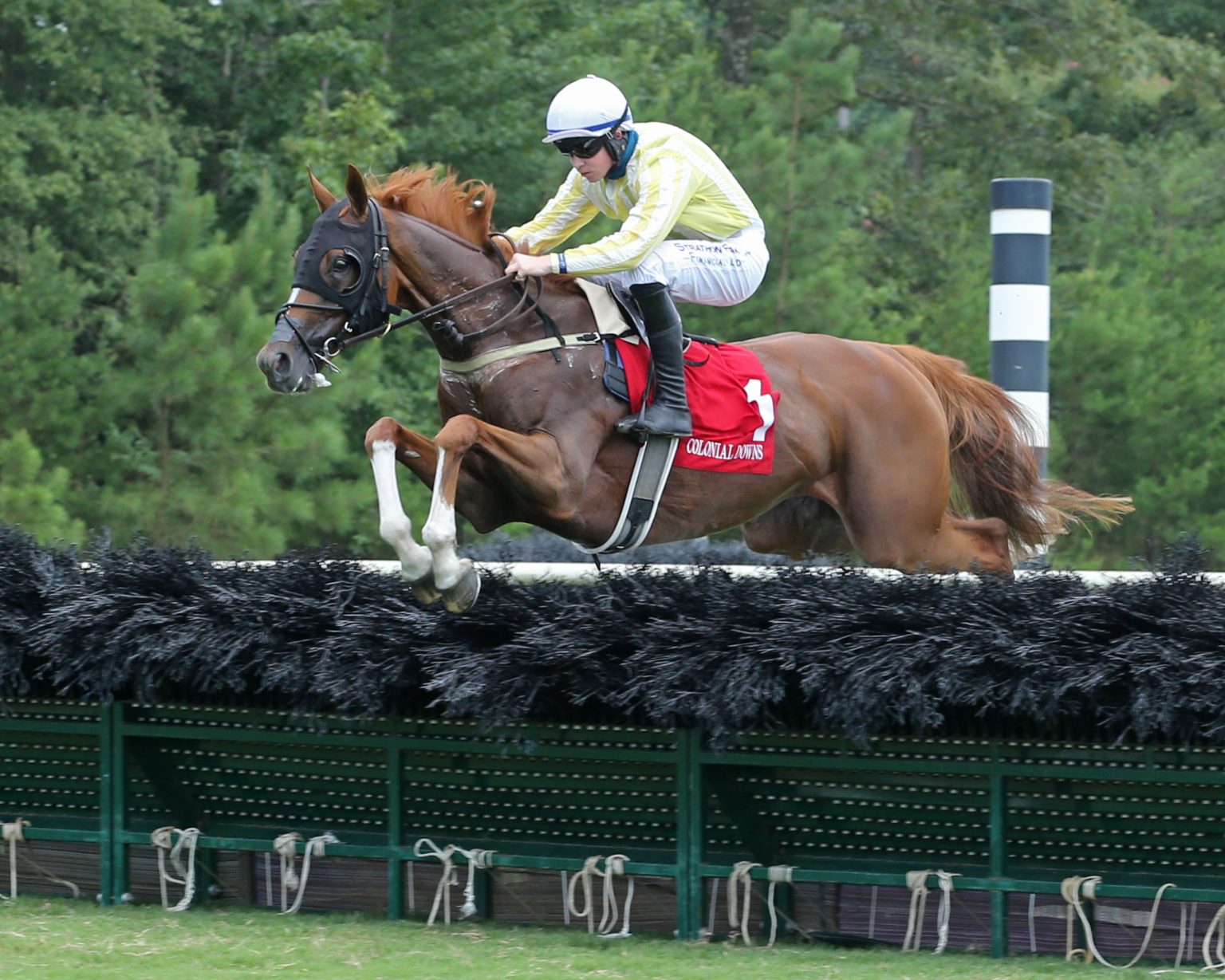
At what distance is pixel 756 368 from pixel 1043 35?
14.7 m

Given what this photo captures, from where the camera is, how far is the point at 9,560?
500cm

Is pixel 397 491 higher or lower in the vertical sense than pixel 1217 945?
higher

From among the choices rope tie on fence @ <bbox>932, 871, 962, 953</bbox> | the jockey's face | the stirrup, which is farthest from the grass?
the jockey's face

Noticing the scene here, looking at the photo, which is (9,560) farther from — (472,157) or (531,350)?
(472,157)

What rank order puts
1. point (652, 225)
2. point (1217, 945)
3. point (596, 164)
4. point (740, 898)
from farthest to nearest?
point (596, 164), point (652, 225), point (740, 898), point (1217, 945)

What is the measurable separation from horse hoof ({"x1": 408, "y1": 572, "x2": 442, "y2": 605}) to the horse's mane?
1157mm

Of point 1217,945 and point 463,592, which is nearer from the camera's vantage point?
point 1217,945

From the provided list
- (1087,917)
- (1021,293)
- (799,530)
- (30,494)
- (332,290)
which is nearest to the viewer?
(1087,917)

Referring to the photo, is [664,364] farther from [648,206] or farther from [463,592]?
[463,592]

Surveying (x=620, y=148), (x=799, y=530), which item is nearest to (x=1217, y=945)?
(x=799, y=530)

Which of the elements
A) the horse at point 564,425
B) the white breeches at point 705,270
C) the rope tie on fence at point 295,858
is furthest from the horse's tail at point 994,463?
the rope tie on fence at point 295,858

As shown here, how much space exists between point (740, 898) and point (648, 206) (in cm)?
192

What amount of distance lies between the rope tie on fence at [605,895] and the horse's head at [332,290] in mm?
1483

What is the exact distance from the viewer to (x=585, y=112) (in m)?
4.77
